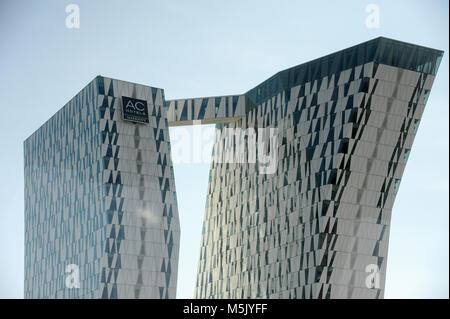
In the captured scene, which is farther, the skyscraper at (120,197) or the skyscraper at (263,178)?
the skyscraper at (120,197)

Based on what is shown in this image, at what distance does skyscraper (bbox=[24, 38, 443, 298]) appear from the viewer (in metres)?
67.2

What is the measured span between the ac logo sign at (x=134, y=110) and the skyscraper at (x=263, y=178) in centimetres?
10

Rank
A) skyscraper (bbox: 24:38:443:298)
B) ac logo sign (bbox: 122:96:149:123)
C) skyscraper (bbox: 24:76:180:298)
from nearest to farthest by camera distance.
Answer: skyscraper (bbox: 24:38:443:298), skyscraper (bbox: 24:76:180:298), ac logo sign (bbox: 122:96:149:123)

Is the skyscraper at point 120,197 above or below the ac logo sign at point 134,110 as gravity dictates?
below

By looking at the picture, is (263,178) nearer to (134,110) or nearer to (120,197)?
(134,110)

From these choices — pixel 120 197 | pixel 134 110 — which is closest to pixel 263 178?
pixel 134 110

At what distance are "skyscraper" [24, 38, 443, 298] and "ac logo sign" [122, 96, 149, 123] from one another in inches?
4.1

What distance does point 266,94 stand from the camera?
78.0 m

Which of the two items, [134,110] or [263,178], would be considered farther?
[263,178]

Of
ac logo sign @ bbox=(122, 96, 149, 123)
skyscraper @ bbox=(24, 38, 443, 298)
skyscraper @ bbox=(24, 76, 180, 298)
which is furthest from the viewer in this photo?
ac logo sign @ bbox=(122, 96, 149, 123)

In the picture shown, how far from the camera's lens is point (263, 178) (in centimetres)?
7888

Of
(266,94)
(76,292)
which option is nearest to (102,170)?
(76,292)

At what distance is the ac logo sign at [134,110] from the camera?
72.2m

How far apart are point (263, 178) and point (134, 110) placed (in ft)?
44.4
